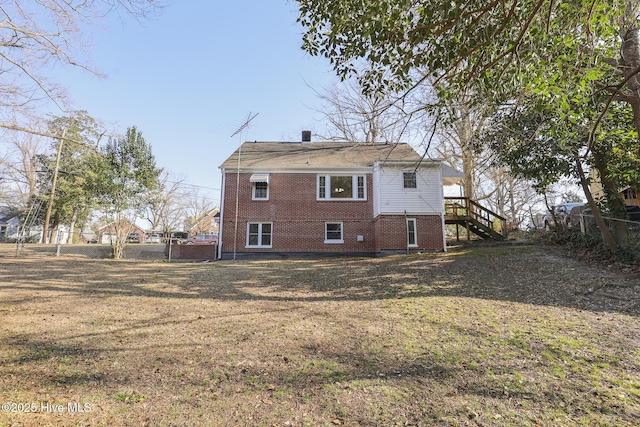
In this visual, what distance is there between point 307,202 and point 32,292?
1239 centimetres

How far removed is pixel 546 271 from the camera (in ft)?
32.3

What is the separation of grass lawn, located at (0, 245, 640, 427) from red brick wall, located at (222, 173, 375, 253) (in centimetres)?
901

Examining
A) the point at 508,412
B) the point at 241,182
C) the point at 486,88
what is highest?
the point at 241,182

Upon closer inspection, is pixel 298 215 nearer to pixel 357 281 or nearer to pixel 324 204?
pixel 324 204

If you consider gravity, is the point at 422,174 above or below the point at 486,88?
above

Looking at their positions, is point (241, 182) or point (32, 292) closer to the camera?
point (32, 292)

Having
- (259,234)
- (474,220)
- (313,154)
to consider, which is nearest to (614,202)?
(474,220)

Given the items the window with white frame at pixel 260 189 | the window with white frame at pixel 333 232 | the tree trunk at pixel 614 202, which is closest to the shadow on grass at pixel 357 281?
the tree trunk at pixel 614 202

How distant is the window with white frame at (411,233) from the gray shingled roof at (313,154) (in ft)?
11.2

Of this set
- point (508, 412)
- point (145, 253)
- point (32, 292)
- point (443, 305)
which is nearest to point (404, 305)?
point (443, 305)

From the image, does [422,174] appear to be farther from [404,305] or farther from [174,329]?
[174,329]

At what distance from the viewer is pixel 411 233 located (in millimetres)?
17250

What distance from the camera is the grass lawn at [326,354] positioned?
323 cm

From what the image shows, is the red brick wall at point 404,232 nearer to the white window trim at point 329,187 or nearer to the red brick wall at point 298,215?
the red brick wall at point 298,215
